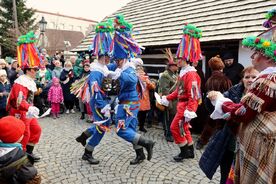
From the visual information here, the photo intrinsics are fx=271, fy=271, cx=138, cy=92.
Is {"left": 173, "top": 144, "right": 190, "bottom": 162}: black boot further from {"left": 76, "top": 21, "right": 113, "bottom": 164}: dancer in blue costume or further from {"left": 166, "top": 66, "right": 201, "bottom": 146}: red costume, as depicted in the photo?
{"left": 76, "top": 21, "right": 113, "bottom": 164}: dancer in blue costume

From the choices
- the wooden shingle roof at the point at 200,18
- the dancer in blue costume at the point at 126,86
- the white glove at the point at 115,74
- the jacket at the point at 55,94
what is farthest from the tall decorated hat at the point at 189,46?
the jacket at the point at 55,94

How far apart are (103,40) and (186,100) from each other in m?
1.74

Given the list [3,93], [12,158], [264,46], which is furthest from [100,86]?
[3,93]

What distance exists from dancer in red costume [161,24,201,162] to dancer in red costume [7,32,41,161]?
2.32 meters

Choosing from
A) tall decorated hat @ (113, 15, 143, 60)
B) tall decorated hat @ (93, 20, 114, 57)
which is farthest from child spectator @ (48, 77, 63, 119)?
tall decorated hat @ (113, 15, 143, 60)

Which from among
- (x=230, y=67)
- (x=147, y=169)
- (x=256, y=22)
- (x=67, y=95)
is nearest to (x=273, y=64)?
(x=147, y=169)

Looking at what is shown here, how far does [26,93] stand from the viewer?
4.28 metres

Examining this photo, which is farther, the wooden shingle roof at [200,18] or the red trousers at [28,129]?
the wooden shingle roof at [200,18]

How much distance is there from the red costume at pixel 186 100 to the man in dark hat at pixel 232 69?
131cm

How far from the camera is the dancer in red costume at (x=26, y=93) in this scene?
4156 mm

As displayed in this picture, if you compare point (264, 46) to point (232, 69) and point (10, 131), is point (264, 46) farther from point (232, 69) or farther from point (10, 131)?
point (232, 69)

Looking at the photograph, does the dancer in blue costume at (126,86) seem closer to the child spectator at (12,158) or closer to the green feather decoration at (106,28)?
the green feather decoration at (106,28)

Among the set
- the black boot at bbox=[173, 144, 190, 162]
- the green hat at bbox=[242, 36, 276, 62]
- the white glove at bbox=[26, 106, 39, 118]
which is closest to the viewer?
the green hat at bbox=[242, 36, 276, 62]

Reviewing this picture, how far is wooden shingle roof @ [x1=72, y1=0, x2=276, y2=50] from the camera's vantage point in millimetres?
6406
